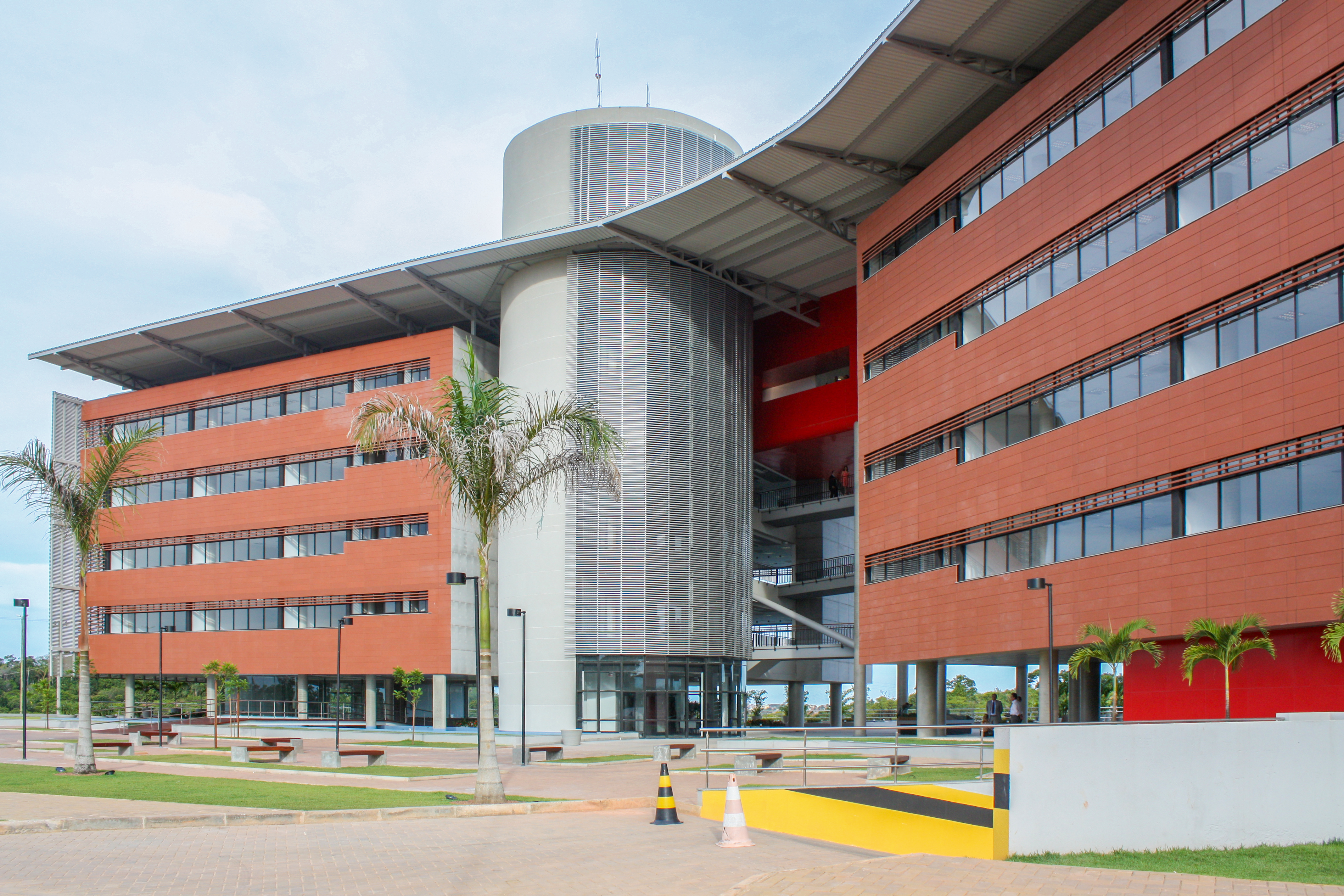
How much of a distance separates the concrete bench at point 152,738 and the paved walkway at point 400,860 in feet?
88.1

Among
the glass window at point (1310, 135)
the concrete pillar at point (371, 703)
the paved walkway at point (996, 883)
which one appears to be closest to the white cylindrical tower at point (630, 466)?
the concrete pillar at point (371, 703)

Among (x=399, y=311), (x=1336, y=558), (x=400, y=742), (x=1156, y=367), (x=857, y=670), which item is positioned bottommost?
(x=400, y=742)

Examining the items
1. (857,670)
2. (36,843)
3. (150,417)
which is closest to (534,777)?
(36,843)

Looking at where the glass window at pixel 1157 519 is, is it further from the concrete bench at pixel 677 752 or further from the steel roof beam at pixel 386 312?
the steel roof beam at pixel 386 312

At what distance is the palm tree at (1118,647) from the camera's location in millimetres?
26000

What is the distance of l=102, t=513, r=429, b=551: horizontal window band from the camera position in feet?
172

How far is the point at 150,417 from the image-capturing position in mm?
62094

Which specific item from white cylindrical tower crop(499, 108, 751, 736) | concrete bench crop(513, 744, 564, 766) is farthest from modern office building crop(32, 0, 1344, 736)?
concrete bench crop(513, 744, 564, 766)

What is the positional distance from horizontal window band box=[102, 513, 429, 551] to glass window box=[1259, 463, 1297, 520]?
117 feet

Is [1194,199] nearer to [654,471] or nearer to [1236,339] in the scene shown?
[1236,339]

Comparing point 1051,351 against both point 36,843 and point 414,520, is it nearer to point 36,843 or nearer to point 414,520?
point 36,843

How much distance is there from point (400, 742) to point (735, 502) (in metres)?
16.7

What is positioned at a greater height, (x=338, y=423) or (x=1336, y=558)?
(x=338, y=423)

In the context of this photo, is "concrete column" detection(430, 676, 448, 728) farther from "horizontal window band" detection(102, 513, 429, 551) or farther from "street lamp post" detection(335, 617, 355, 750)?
"horizontal window band" detection(102, 513, 429, 551)
